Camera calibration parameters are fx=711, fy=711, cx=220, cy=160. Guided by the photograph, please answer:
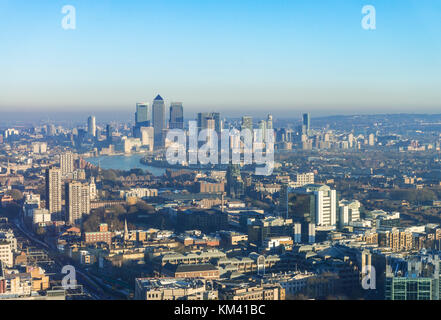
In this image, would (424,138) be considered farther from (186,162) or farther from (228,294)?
(228,294)

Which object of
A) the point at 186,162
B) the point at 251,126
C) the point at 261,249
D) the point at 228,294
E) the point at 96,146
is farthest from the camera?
the point at 96,146

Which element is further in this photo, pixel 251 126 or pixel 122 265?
pixel 251 126

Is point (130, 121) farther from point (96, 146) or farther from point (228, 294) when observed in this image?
point (228, 294)

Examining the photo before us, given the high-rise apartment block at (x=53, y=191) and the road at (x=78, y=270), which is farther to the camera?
the high-rise apartment block at (x=53, y=191)

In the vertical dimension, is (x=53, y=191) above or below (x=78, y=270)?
above

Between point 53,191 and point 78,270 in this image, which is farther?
point 53,191

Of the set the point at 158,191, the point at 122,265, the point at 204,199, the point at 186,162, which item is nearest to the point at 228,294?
the point at 122,265

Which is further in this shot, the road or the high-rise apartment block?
the high-rise apartment block

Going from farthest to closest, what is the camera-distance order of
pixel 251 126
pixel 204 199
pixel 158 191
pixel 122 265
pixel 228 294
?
pixel 251 126, pixel 158 191, pixel 204 199, pixel 122 265, pixel 228 294
